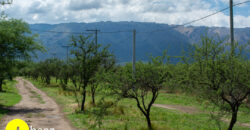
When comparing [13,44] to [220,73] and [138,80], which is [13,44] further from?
[220,73]

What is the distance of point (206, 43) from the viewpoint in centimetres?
1057

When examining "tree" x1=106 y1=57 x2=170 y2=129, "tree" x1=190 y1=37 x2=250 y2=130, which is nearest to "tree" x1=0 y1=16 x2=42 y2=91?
"tree" x1=106 y1=57 x2=170 y2=129

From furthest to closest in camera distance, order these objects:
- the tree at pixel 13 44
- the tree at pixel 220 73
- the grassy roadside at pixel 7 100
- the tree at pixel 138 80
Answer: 1. the tree at pixel 13 44
2. the grassy roadside at pixel 7 100
3. the tree at pixel 138 80
4. the tree at pixel 220 73

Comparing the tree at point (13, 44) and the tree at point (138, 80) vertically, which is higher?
the tree at point (13, 44)

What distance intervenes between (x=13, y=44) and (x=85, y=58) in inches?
254

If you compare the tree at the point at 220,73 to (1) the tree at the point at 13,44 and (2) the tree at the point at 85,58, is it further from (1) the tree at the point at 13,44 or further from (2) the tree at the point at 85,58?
(1) the tree at the point at 13,44

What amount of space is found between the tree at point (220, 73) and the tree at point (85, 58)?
11.3 meters

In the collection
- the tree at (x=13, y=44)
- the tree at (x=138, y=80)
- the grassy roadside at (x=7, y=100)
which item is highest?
the tree at (x=13, y=44)

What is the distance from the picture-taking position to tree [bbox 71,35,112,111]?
20.5 metres

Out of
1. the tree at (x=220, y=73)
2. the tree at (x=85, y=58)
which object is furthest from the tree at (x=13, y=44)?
the tree at (x=220, y=73)

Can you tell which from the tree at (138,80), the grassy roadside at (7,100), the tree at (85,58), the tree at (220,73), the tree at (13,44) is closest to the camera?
the tree at (220,73)

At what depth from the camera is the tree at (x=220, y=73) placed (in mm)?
9656

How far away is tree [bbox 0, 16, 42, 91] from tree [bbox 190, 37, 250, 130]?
16.0 metres

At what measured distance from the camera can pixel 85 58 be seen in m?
20.8
